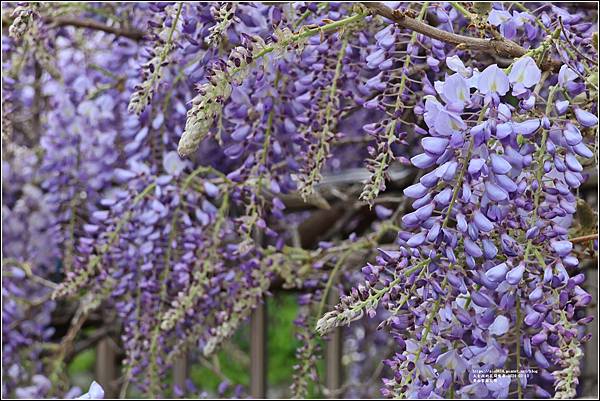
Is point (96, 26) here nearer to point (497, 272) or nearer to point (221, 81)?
point (221, 81)

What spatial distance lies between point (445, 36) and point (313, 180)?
0.29 metres

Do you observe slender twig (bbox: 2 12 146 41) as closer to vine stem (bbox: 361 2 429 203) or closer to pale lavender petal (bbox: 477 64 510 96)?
vine stem (bbox: 361 2 429 203)

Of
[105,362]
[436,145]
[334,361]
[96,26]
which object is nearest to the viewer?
[436,145]

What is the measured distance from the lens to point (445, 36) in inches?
34.4

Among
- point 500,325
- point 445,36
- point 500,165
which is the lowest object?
point 500,325

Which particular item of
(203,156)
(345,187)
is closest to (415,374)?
(203,156)

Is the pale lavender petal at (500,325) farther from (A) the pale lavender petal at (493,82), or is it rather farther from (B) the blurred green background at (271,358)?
(B) the blurred green background at (271,358)

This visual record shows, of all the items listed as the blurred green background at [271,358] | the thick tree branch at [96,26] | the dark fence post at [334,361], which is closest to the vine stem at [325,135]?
the thick tree branch at [96,26]

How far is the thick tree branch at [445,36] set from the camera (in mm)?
859

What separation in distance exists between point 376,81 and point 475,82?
278 mm

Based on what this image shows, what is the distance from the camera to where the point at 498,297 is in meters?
1.00

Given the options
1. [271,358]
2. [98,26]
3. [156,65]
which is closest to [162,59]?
[156,65]

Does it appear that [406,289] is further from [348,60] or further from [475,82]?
[348,60]

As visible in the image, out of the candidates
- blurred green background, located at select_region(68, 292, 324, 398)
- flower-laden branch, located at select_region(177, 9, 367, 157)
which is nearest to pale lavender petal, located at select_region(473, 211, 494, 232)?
flower-laden branch, located at select_region(177, 9, 367, 157)
